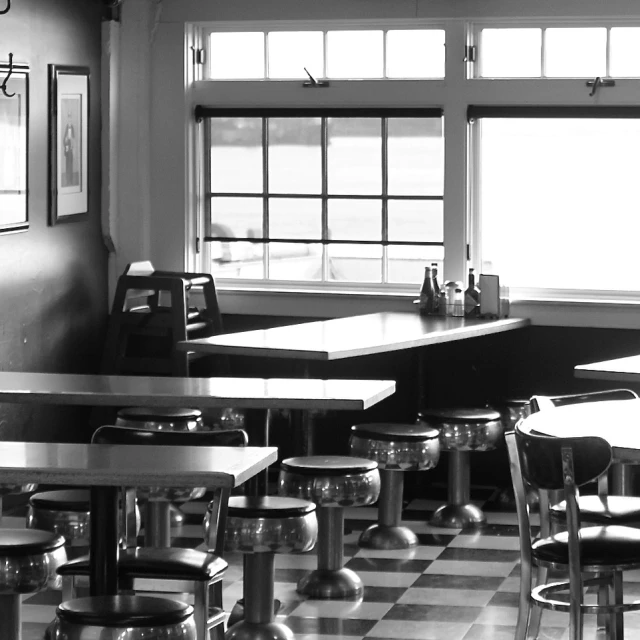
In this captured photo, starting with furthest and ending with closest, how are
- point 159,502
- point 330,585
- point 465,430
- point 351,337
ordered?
point 465,430
point 351,337
point 330,585
point 159,502

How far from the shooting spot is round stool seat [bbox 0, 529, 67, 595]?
3662mm

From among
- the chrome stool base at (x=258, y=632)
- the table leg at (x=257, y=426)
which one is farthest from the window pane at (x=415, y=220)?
the chrome stool base at (x=258, y=632)

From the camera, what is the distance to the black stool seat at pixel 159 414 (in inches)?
213

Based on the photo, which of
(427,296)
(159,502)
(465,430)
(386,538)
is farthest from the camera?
(427,296)

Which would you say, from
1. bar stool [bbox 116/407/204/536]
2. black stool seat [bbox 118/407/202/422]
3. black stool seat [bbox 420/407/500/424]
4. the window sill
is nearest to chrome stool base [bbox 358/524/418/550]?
black stool seat [bbox 420/407/500/424]

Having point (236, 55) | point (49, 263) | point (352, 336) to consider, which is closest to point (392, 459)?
point (352, 336)

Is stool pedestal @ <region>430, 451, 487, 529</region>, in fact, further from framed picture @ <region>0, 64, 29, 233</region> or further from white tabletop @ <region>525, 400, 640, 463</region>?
framed picture @ <region>0, 64, 29, 233</region>

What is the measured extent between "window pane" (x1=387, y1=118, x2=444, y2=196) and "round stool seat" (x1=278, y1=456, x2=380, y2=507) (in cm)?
286

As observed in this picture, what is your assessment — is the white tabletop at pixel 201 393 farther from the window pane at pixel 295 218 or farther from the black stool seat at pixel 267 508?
the window pane at pixel 295 218

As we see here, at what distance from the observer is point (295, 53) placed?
25.5 ft

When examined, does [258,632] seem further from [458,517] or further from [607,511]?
[458,517]

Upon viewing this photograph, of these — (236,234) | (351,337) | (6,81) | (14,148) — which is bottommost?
(351,337)

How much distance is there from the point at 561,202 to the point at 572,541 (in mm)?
3919

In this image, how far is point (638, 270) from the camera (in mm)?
7348
